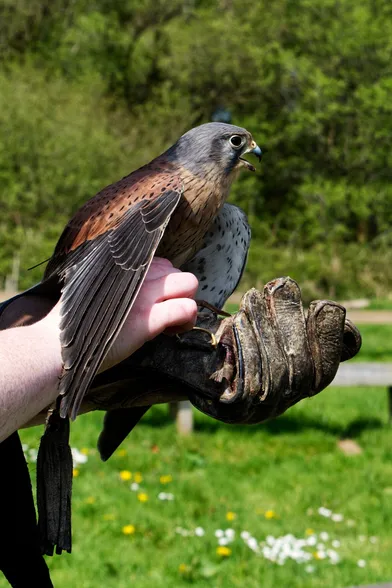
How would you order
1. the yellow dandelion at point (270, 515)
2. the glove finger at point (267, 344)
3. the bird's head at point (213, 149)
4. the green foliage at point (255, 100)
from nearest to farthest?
the glove finger at point (267, 344) → the bird's head at point (213, 149) → the yellow dandelion at point (270, 515) → the green foliage at point (255, 100)

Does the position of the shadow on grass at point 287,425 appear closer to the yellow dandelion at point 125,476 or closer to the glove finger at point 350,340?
the yellow dandelion at point 125,476

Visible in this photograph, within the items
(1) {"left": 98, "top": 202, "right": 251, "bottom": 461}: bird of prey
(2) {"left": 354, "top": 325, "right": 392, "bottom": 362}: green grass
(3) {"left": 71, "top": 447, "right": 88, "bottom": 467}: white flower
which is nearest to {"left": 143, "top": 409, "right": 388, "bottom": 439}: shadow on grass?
(3) {"left": 71, "top": 447, "right": 88, "bottom": 467}: white flower

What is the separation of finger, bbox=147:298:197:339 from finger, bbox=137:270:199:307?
0.08 ft

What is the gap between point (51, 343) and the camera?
1.57 metres

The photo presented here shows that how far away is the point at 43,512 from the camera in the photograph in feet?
5.56

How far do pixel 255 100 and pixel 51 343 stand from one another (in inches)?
992

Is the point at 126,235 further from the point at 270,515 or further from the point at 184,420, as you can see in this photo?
the point at 184,420

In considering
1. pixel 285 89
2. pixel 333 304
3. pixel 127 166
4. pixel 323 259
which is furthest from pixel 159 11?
pixel 333 304

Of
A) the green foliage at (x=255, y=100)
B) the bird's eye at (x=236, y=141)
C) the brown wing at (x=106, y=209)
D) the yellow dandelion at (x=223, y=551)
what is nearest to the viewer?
the brown wing at (x=106, y=209)

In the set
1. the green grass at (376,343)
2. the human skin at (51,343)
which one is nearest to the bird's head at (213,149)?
the human skin at (51,343)

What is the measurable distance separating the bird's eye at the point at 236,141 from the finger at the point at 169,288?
4.08 feet

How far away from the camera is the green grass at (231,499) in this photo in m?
4.09

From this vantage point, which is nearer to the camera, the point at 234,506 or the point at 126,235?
the point at 126,235

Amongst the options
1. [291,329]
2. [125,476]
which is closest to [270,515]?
[125,476]
